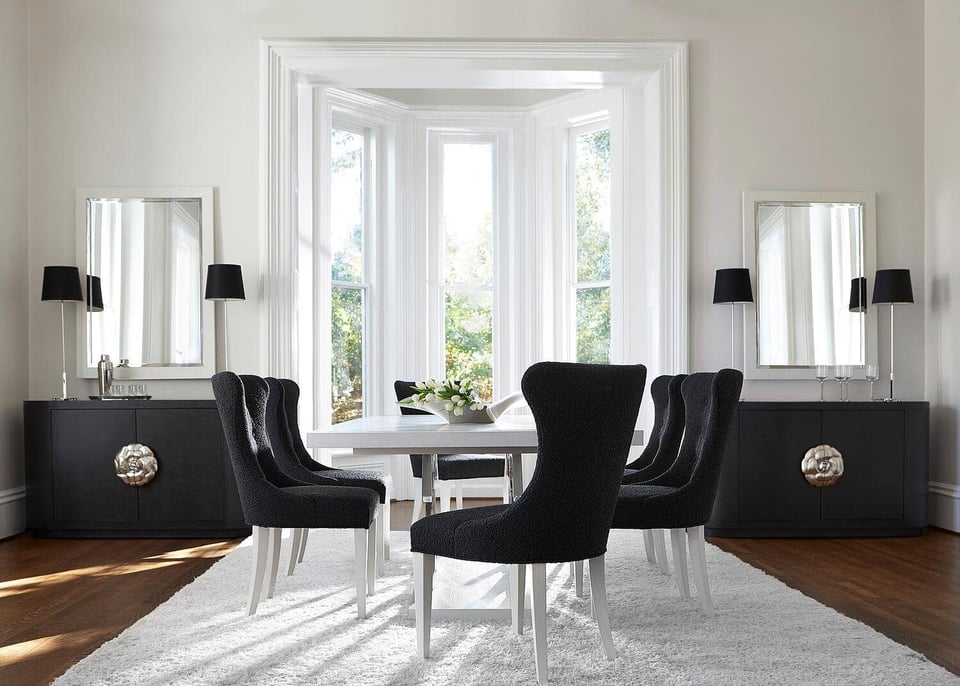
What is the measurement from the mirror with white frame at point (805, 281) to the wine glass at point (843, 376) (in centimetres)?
12

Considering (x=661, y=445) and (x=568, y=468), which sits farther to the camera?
(x=661, y=445)

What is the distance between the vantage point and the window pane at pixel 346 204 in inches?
270

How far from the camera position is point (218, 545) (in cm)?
505

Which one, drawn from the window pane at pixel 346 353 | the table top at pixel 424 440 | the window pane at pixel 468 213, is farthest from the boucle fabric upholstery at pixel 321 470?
the window pane at pixel 468 213

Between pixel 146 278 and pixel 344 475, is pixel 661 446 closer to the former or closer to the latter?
pixel 344 475

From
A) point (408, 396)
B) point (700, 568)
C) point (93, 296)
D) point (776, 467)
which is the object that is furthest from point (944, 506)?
point (93, 296)

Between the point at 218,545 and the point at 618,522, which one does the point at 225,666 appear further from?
the point at 218,545

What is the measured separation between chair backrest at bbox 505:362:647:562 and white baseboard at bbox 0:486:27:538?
3.83 m

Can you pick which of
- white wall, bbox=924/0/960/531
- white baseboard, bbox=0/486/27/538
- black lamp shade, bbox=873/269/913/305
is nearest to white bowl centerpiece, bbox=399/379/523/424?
black lamp shade, bbox=873/269/913/305

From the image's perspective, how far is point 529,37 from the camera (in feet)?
18.6

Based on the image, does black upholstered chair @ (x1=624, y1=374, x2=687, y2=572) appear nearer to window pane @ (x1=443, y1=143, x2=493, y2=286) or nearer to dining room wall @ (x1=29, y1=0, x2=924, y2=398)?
dining room wall @ (x1=29, y1=0, x2=924, y2=398)

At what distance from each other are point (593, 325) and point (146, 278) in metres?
3.24

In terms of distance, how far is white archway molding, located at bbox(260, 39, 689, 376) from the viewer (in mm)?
5602

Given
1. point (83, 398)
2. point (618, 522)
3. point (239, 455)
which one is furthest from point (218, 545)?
point (618, 522)
